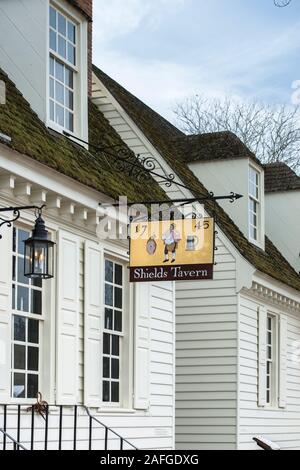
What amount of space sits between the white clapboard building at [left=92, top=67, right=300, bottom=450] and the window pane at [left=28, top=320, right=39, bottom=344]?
5.27m

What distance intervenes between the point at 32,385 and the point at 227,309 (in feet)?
22.3

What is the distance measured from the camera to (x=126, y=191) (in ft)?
45.3

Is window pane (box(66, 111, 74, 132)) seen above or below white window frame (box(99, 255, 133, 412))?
above

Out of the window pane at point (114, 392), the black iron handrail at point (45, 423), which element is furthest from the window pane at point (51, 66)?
the black iron handrail at point (45, 423)

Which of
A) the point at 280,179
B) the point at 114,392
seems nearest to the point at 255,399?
the point at 114,392

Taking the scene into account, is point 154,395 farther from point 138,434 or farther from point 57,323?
point 57,323

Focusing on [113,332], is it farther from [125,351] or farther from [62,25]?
[62,25]

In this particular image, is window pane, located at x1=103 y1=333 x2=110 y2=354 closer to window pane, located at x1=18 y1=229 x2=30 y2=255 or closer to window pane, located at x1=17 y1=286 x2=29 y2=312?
window pane, located at x1=17 y1=286 x2=29 y2=312

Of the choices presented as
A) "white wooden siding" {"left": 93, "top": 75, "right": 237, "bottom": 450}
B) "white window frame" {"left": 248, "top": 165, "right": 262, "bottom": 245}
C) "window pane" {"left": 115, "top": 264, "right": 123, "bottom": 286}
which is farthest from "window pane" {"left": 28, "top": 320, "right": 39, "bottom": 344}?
"white window frame" {"left": 248, "top": 165, "right": 262, "bottom": 245}

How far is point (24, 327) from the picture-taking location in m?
11.4

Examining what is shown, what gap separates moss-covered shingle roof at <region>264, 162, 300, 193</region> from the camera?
22.8 m

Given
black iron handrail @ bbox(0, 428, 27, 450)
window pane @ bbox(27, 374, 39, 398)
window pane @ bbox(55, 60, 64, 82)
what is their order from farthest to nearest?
window pane @ bbox(55, 60, 64, 82) → window pane @ bbox(27, 374, 39, 398) → black iron handrail @ bbox(0, 428, 27, 450)

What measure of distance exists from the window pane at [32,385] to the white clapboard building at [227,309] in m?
5.62
